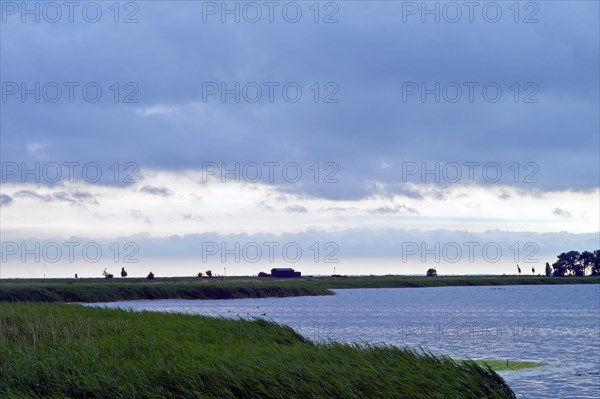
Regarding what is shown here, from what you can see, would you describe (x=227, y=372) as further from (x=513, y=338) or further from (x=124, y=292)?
(x=124, y=292)

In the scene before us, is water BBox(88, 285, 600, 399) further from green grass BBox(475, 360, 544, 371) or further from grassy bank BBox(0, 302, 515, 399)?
grassy bank BBox(0, 302, 515, 399)

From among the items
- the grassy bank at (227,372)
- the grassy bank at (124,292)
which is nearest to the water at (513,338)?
the grassy bank at (227,372)

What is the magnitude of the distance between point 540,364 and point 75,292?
55.2 meters

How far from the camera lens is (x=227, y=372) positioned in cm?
2025

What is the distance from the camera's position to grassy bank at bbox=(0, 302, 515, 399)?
19641 mm

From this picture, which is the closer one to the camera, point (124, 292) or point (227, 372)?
point (227, 372)

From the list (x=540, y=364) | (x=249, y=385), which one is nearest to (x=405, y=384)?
(x=249, y=385)

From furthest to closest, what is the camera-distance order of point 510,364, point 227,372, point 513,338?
point 513,338 → point 510,364 → point 227,372

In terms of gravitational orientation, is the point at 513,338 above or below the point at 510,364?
below

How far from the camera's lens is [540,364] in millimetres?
37906

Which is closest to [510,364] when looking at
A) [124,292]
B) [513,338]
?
[513,338]

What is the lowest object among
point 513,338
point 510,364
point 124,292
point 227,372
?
point 513,338

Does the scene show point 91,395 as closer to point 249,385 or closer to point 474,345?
point 249,385

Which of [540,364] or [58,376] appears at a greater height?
[58,376]
